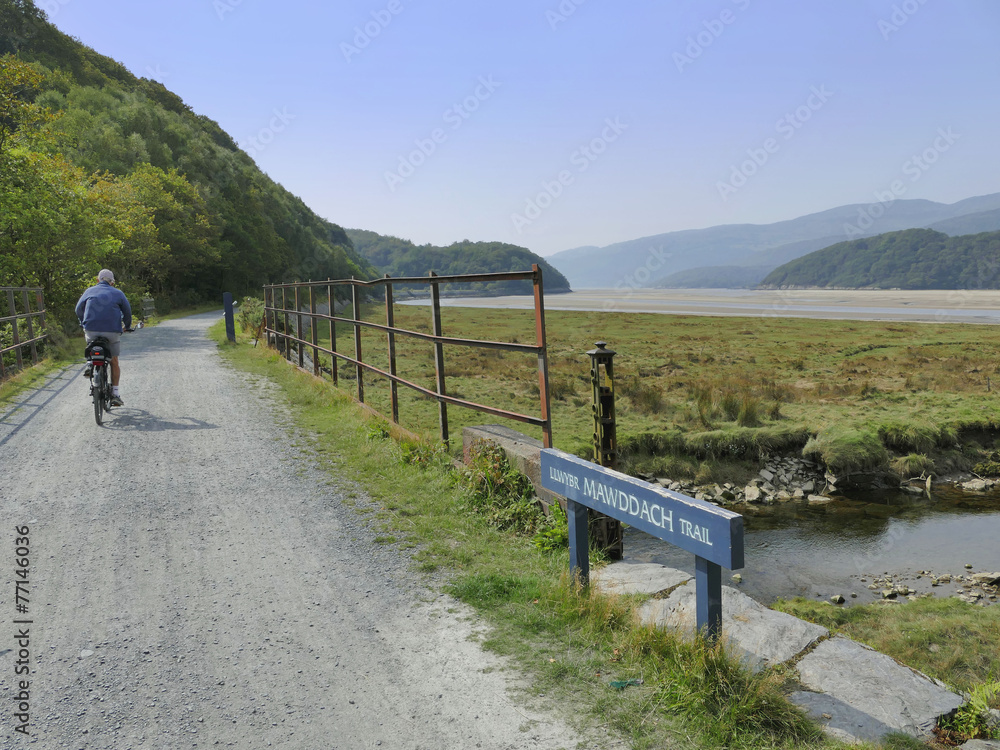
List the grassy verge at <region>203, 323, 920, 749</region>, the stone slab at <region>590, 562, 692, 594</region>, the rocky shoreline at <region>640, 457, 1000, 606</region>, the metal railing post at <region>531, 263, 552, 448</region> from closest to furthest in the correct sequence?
the grassy verge at <region>203, 323, 920, 749</region> → the stone slab at <region>590, 562, 692, 594</region> → the metal railing post at <region>531, 263, 552, 448</region> → the rocky shoreline at <region>640, 457, 1000, 606</region>

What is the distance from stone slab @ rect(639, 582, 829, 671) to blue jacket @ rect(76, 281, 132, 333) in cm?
787

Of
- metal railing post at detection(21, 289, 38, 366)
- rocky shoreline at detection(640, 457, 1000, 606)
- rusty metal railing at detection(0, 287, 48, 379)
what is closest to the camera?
rocky shoreline at detection(640, 457, 1000, 606)

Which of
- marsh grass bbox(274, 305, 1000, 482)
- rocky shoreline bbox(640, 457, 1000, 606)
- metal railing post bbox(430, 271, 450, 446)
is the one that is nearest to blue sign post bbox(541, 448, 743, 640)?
metal railing post bbox(430, 271, 450, 446)

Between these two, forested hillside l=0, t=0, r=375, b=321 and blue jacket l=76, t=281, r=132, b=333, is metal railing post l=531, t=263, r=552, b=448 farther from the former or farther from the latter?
forested hillside l=0, t=0, r=375, b=321

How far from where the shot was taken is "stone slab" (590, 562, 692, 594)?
400cm

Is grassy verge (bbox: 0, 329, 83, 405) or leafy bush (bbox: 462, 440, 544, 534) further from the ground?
grassy verge (bbox: 0, 329, 83, 405)

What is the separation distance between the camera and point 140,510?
563 centimetres

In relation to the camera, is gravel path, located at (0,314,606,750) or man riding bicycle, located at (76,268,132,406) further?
man riding bicycle, located at (76,268,132,406)

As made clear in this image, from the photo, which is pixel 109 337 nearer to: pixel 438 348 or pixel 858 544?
pixel 438 348

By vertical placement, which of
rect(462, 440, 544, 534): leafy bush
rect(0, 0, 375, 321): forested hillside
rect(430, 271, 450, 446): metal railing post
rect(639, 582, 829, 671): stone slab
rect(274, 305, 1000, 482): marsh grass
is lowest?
rect(274, 305, 1000, 482): marsh grass

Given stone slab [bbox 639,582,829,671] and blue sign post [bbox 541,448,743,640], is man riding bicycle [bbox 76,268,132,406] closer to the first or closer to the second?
blue sign post [bbox 541,448,743,640]

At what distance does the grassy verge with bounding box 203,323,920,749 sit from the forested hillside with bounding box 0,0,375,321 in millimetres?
19111

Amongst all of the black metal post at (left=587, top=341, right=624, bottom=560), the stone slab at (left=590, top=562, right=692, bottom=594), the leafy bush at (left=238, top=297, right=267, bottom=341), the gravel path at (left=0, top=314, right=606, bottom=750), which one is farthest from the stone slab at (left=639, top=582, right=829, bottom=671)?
the leafy bush at (left=238, top=297, right=267, bottom=341)

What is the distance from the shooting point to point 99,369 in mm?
8883
